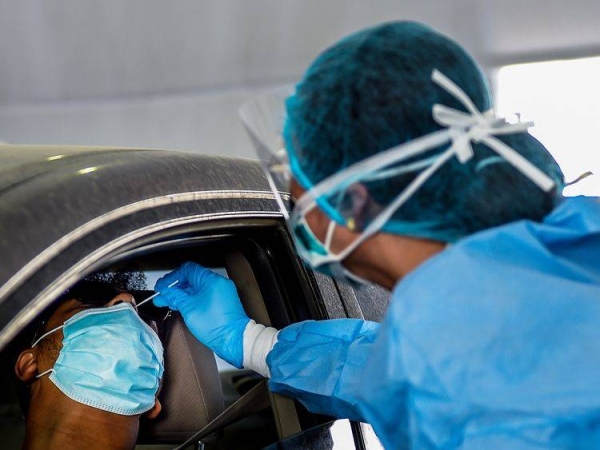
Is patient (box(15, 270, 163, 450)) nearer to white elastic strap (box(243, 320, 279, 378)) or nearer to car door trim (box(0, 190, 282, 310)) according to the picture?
white elastic strap (box(243, 320, 279, 378))

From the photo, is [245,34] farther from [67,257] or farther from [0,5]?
[67,257]

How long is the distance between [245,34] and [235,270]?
4.08 meters

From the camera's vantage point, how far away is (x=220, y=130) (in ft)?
19.4

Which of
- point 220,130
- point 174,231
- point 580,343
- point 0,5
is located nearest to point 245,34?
point 220,130

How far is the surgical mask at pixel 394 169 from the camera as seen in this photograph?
3.80 feet

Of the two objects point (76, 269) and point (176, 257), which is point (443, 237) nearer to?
point (76, 269)

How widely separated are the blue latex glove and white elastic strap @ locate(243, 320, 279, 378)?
0.05 feet

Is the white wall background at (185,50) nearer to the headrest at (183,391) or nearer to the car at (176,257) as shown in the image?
the car at (176,257)

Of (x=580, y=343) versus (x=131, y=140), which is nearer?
(x=580, y=343)

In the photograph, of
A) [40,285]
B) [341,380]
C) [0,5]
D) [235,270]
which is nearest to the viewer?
[40,285]

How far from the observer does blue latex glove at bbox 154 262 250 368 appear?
66.9 inches

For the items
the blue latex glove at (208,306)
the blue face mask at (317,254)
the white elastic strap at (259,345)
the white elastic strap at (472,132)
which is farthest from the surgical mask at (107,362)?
the white elastic strap at (472,132)

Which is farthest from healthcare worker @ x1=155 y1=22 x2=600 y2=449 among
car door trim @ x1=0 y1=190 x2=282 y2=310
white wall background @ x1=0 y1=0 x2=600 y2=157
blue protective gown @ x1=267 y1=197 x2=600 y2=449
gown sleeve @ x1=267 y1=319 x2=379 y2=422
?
white wall background @ x1=0 y1=0 x2=600 y2=157

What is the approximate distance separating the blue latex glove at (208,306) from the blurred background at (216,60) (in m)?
3.83
